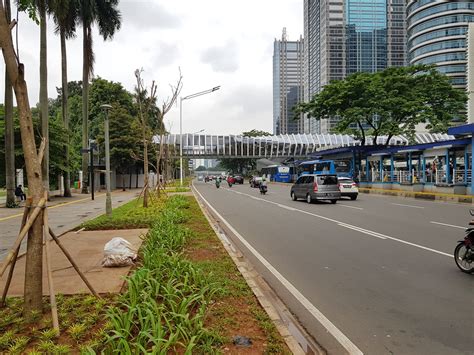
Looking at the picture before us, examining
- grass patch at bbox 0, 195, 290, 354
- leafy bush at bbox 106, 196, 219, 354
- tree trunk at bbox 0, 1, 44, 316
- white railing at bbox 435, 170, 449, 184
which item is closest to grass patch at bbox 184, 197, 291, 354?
grass patch at bbox 0, 195, 290, 354

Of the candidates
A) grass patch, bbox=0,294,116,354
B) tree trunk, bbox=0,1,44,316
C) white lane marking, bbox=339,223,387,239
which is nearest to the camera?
grass patch, bbox=0,294,116,354

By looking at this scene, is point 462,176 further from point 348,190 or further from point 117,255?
point 117,255

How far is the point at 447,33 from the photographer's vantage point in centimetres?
9206

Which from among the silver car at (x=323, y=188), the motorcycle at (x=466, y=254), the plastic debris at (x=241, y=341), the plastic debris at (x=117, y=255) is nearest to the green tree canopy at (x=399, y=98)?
the silver car at (x=323, y=188)

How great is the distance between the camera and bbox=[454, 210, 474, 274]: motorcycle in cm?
642

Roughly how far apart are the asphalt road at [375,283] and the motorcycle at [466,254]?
0.50 ft

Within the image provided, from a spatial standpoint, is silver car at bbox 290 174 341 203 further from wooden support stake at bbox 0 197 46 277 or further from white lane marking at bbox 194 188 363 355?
wooden support stake at bbox 0 197 46 277

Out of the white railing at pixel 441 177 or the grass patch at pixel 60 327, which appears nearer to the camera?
the grass patch at pixel 60 327

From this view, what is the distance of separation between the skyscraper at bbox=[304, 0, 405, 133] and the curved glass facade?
1092 cm

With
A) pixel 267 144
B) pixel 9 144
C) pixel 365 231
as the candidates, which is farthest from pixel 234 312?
pixel 267 144

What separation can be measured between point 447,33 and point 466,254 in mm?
104122

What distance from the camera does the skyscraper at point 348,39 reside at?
3743 inches

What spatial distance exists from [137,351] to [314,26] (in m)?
119

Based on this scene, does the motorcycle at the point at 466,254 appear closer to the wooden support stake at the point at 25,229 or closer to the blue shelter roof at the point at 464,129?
the wooden support stake at the point at 25,229
